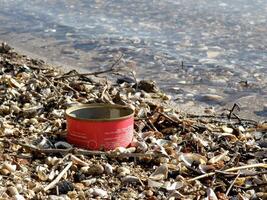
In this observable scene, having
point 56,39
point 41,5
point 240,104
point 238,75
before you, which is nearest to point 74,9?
point 41,5

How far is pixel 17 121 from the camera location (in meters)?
3.98

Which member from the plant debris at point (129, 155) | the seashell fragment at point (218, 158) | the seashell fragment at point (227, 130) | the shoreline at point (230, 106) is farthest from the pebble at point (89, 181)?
the shoreline at point (230, 106)

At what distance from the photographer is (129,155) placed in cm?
341

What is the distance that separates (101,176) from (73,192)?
27cm

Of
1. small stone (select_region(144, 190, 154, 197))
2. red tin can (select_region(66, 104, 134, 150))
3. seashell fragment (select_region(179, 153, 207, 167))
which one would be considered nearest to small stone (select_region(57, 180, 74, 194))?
small stone (select_region(144, 190, 154, 197))

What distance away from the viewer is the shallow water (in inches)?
236

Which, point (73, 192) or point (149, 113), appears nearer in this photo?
point (73, 192)

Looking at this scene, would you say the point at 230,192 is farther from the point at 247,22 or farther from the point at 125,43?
the point at 247,22

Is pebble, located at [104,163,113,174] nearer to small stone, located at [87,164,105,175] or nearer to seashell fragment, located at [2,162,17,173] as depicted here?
small stone, located at [87,164,105,175]

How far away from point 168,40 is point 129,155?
15.5 feet

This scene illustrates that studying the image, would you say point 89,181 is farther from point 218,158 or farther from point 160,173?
point 218,158

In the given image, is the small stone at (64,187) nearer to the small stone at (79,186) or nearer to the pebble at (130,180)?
the small stone at (79,186)

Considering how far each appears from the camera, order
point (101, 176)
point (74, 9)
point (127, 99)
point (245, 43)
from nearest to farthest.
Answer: point (101, 176), point (127, 99), point (245, 43), point (74, 9)

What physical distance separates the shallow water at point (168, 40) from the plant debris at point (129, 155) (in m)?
1.20
